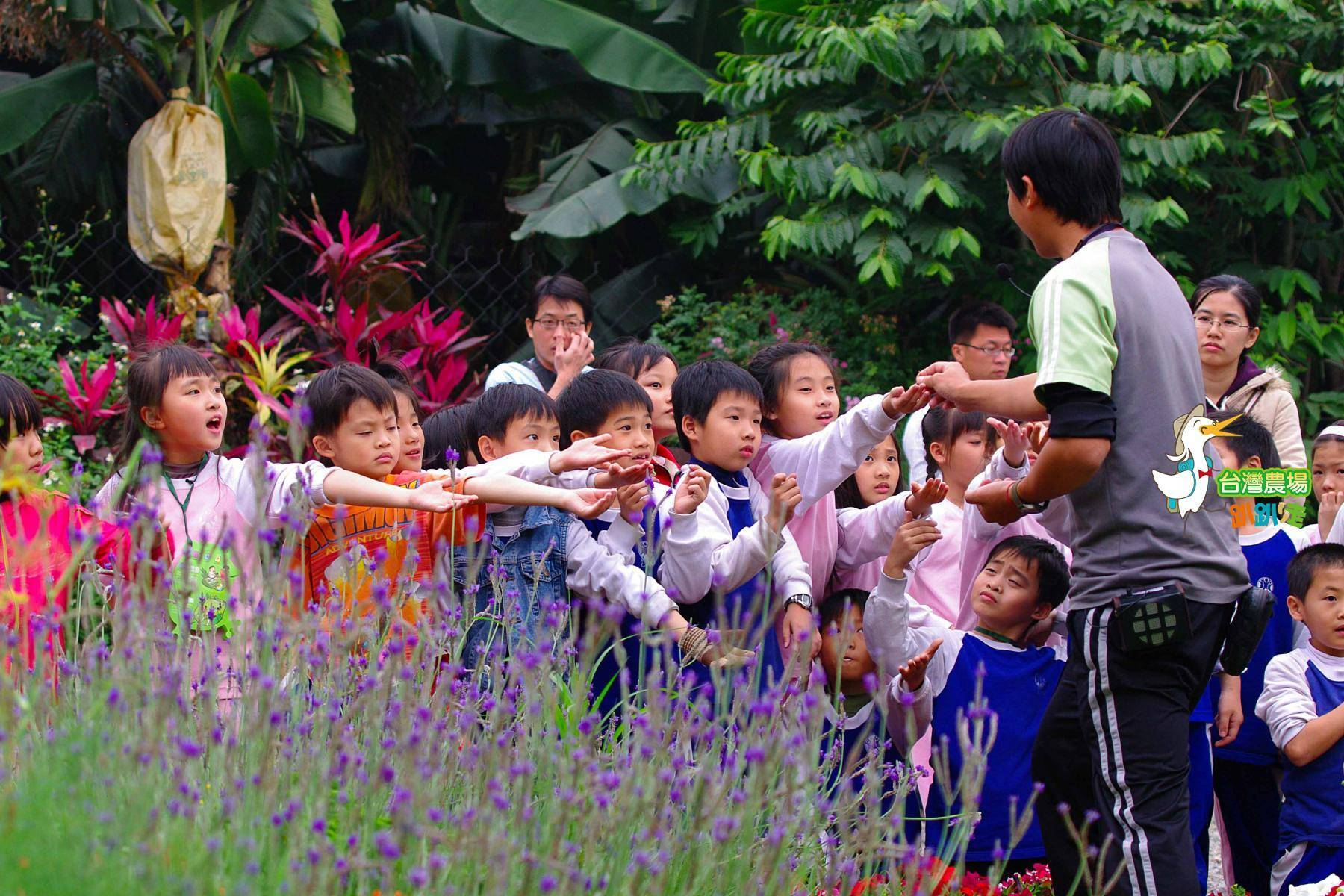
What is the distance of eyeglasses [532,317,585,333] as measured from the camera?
5680 millimetres

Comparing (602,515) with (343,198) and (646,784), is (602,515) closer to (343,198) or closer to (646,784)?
(646,784)

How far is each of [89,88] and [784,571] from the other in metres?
6.80

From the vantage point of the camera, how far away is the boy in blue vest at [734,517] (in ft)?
12.0

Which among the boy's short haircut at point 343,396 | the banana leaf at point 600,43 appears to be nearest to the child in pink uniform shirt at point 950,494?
the boy's short haircut at point 343,396

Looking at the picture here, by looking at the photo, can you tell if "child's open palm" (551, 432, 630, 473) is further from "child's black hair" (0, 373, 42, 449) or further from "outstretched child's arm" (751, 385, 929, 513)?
"child's black hair" (0, 373, 42, 449)

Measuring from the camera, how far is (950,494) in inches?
182

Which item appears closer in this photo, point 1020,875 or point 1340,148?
point 1020,875

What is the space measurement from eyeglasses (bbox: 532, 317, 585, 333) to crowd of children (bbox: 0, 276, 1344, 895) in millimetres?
1240

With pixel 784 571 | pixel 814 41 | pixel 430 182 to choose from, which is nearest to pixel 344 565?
pixel 784 571

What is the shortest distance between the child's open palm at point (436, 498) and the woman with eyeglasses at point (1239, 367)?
9.43 feet

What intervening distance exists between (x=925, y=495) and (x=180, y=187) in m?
5.60

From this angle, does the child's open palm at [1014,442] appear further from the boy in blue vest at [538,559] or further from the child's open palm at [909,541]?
the boy in blue vest at [538,559]

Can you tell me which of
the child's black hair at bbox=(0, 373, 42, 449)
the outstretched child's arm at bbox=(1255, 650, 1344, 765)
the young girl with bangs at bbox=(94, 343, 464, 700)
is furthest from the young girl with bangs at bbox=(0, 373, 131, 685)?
the outstretched child's arm at bbox=(1255, 650, 1344, 765)

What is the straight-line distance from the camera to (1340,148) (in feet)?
26.1
